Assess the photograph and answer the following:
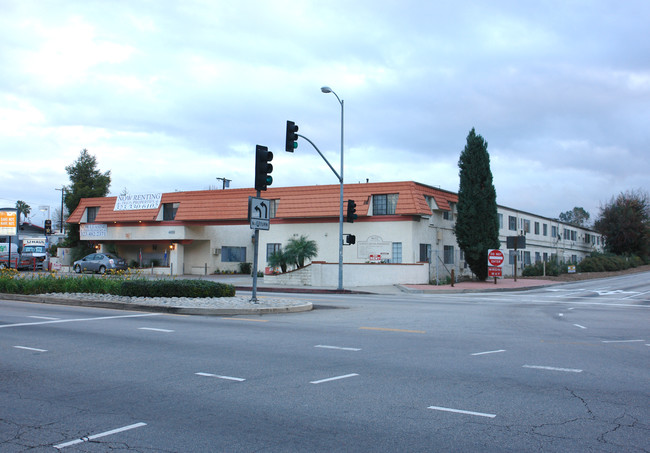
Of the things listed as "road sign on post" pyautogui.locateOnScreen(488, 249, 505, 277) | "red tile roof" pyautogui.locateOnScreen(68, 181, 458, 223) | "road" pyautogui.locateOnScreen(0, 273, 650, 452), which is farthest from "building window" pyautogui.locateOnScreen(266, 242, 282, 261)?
"road" pyautogui.locateOnScreen(0, 273, 650, 452)

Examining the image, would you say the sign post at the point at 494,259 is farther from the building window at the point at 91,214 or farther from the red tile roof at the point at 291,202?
the building window at the point at 91,214

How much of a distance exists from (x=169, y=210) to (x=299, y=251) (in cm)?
1517

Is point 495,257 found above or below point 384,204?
below

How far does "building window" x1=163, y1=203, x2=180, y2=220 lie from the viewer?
43.6 metres

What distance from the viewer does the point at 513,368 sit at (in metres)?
8.18

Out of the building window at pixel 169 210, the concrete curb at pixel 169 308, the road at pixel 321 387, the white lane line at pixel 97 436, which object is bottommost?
the white lane line at pixel 97 436

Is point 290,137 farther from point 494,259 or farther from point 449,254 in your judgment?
point 449,254

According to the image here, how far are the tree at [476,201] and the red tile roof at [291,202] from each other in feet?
7.56

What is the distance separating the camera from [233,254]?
4450 centimetres

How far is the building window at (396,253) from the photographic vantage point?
3341 centimetres

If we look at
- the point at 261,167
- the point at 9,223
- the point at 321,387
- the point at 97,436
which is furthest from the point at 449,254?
the point at 97,436

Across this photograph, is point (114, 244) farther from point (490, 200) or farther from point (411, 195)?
point (490, 200)

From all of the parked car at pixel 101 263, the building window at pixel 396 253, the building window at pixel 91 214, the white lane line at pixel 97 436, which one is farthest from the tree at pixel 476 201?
the building window at pixel 91 214

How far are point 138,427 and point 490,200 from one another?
1207 inches
